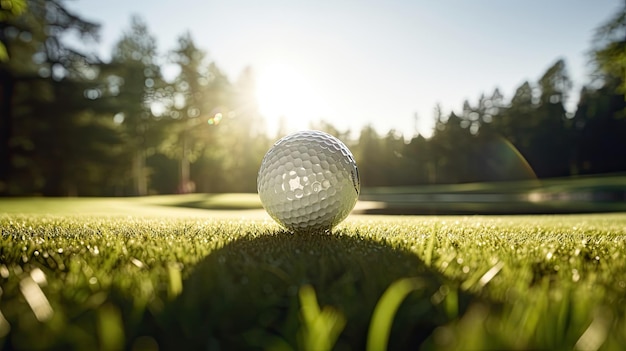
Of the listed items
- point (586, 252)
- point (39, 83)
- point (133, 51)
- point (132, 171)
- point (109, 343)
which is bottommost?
point (586, 252)

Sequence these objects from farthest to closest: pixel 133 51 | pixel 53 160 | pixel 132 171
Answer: pixel 132 171 → pixel 133 51 → pixel 53 160

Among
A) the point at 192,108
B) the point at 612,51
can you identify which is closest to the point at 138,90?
the point at 192,108

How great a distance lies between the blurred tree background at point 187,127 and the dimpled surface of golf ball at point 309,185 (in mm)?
4056

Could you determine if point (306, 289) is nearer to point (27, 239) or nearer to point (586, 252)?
point (586, 252)

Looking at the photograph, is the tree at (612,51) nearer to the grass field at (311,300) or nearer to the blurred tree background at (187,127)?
the blurred tree background at (187,127)

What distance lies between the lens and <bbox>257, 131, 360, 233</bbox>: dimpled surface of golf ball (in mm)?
3990

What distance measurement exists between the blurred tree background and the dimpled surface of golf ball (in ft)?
13.3

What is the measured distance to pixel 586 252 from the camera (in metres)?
2.72

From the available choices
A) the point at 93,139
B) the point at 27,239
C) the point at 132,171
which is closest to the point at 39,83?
the point at 93,139

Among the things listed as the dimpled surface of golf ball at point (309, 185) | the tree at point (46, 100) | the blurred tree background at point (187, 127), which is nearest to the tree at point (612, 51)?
the blurred tree background at point (187, 127)

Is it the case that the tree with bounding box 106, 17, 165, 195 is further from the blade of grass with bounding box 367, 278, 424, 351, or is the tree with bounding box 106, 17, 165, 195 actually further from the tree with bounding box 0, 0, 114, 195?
the blade of grass with bounding box 367, 278, 424, 351

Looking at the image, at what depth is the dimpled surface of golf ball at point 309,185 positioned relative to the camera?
3.99 metres

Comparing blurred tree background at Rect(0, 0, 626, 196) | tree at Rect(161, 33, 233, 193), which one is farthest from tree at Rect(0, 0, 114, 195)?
tree at Rect(161, 33, 233, 193)

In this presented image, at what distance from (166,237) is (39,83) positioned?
24.8 metres
